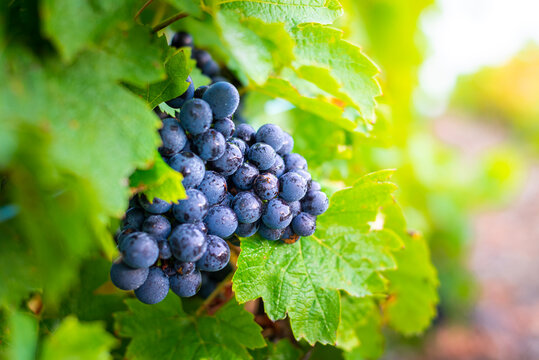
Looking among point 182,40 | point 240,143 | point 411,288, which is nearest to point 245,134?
point 240,143

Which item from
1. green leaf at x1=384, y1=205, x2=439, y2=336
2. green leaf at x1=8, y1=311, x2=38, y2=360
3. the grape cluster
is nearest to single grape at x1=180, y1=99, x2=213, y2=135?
the grape cluster

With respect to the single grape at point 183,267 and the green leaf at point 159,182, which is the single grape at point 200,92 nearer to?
the green leaf at point 159,182

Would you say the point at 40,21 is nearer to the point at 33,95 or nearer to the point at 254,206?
the point at 33,95

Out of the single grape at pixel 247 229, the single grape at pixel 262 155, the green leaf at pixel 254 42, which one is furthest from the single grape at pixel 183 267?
the green leaf at pixel 254 42

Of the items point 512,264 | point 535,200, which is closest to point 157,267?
point 512,264

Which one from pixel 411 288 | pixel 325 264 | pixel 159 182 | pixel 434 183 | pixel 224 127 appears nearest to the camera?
pixel 159 182

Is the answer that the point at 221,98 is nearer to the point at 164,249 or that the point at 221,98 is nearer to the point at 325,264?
the point at 164,249

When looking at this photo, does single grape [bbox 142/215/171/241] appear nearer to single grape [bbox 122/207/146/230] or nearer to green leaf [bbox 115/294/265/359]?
single grape [bbox 122/207/146/230]
